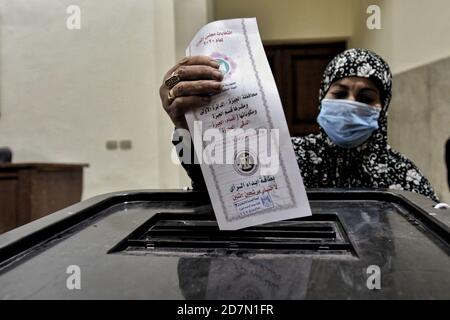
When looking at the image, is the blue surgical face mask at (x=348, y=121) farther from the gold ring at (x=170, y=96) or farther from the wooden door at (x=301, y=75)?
the wooden door at (x=301, y=75)

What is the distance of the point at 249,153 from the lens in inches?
18.7

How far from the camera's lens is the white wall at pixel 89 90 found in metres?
3.03

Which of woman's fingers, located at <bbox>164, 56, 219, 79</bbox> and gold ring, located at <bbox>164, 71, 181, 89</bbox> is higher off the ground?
woman's fingers, located at <bbox>164, 56, 219, 79</bbox>

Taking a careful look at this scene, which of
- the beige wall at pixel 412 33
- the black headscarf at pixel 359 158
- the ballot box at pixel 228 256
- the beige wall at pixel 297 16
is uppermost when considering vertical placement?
the beige wall at pixel 297 16

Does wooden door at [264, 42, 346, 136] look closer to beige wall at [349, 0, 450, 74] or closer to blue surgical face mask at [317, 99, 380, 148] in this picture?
beige wall at [349, 0, 450, 74]

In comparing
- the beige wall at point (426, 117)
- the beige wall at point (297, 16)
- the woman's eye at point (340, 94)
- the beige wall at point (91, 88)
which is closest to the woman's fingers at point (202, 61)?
the woman's eye at point (340, 94)

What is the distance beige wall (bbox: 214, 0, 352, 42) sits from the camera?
127 inches

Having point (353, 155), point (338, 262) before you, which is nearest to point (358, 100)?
point (353, 155)

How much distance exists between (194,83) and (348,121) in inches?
30.2

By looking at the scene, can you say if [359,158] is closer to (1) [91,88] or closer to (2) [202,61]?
(2) [202,61]

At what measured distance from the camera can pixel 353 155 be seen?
120 centimetres

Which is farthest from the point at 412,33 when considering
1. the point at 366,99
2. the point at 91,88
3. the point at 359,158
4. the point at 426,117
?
the point at 91,88

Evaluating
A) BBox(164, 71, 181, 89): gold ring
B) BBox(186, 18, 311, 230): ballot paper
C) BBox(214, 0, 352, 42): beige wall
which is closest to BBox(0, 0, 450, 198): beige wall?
BBox(214, 0, 352, 42): beige wall
